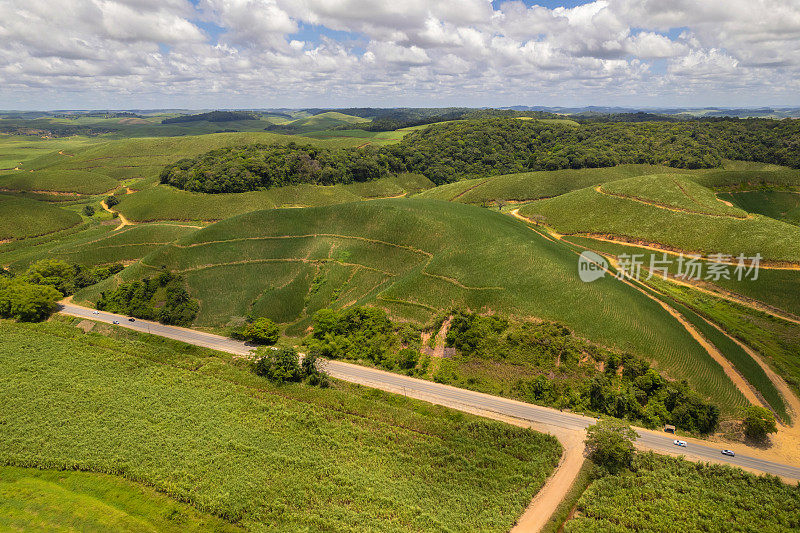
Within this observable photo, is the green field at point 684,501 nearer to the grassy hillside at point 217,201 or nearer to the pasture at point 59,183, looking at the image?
the grassy hillside at point 217,201

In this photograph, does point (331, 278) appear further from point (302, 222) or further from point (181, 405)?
point (181, 405)

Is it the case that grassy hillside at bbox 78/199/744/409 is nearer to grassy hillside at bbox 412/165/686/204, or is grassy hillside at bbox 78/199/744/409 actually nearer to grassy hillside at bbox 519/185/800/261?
grassy hillside at bbox 519/185/800/261

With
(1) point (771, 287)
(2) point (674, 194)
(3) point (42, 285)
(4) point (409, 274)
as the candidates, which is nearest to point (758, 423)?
(1) point (771, 287)

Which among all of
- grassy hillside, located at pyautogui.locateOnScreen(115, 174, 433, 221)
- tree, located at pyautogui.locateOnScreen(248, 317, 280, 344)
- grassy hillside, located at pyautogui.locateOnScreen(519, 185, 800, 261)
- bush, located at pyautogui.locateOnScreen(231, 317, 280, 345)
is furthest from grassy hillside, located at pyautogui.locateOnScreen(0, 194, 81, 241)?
grassy hillside, located at pyautogui.locateOnScreen(519, 185, 800, 261)

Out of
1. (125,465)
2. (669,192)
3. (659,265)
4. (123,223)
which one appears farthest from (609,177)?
(123,223)

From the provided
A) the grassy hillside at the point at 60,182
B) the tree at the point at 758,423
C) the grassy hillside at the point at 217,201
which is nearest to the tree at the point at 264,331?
the tree at the point at 758,423

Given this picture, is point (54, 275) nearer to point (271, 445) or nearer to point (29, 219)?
point (29, 219)
